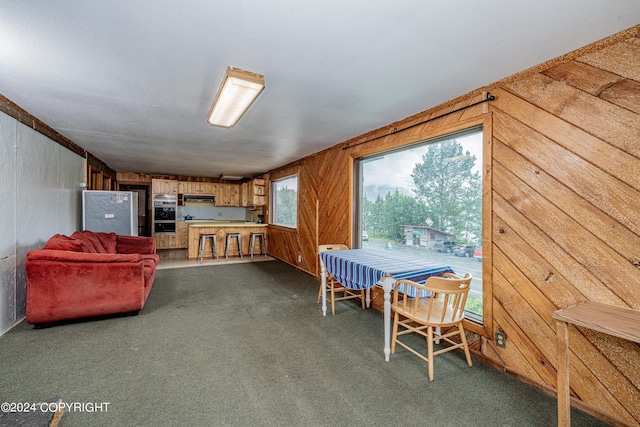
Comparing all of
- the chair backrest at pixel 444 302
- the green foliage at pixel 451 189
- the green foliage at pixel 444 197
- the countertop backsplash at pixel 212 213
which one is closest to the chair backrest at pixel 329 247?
the green foliage at pixel 444 197

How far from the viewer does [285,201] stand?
724 centimetres

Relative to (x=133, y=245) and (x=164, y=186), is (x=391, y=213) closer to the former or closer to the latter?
(x=133, y=245)

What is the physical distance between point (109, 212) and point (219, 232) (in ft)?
8.37

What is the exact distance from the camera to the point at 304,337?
2.85 m

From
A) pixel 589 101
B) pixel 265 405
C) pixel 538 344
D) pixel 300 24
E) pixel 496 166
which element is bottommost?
pixel 265 405

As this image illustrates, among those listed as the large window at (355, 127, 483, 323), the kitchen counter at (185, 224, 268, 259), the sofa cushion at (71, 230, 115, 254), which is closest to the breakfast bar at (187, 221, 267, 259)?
the kitchen counter at (185, 224, 268, 259)

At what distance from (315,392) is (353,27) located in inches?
97.5

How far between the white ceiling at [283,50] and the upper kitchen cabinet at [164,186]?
17.5 feet

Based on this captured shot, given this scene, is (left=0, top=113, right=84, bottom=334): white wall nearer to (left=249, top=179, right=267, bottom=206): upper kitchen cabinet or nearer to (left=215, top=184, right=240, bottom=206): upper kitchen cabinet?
(left=249, top=179, right=267, bottom=206): upper kitchen cabinet

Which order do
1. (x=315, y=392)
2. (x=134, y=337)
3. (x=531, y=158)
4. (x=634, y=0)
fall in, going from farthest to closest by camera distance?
(x=134, y=337), (x=531, y=158), (x=315, y=392), (x=634, y=0)

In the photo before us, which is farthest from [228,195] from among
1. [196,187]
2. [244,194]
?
[196,187]

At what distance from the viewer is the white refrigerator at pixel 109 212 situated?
4.93 meters

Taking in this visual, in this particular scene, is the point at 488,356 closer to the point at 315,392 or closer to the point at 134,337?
the point at 315,392

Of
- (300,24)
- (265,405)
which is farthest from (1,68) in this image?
(265,405)
